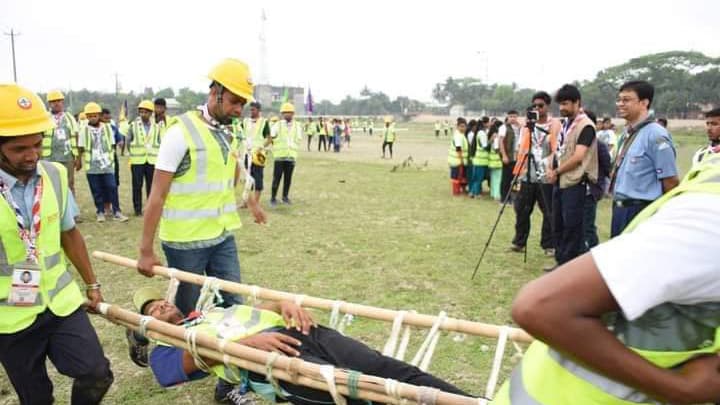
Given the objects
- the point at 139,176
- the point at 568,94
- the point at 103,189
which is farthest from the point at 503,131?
the point at 103,189

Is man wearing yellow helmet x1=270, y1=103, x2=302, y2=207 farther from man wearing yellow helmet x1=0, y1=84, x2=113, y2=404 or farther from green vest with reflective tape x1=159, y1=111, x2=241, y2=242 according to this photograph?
man wearing yellow helmet x1=0, y1=84, x2=113, y2=404

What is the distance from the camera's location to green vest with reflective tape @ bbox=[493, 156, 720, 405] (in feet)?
3.52

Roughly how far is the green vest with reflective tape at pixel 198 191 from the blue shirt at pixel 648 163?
3.53m

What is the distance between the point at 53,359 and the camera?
2594mm

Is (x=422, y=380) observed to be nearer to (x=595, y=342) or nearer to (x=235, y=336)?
(x=235, y=336)

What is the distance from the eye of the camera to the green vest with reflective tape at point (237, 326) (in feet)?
8.57

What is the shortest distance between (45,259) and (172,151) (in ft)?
3.01

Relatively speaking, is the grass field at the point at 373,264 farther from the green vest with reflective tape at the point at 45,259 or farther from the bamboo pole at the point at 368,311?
the green vest with reflective tape at the point at 45,259

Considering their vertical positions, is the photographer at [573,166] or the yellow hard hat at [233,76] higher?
the yellow hard hat at [233,76]

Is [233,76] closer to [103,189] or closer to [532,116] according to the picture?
[532,116]

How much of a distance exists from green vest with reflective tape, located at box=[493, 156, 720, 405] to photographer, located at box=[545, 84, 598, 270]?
4.75 m

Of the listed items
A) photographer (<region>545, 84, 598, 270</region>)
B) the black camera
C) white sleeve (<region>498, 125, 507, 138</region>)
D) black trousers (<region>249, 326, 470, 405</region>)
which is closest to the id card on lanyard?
black trousers (<region>249, 326, 470, 405</region>)

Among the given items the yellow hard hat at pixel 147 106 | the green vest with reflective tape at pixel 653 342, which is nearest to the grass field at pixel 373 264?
the yellow hard hat at pixel 147 106

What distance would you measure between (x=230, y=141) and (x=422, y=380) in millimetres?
1899
